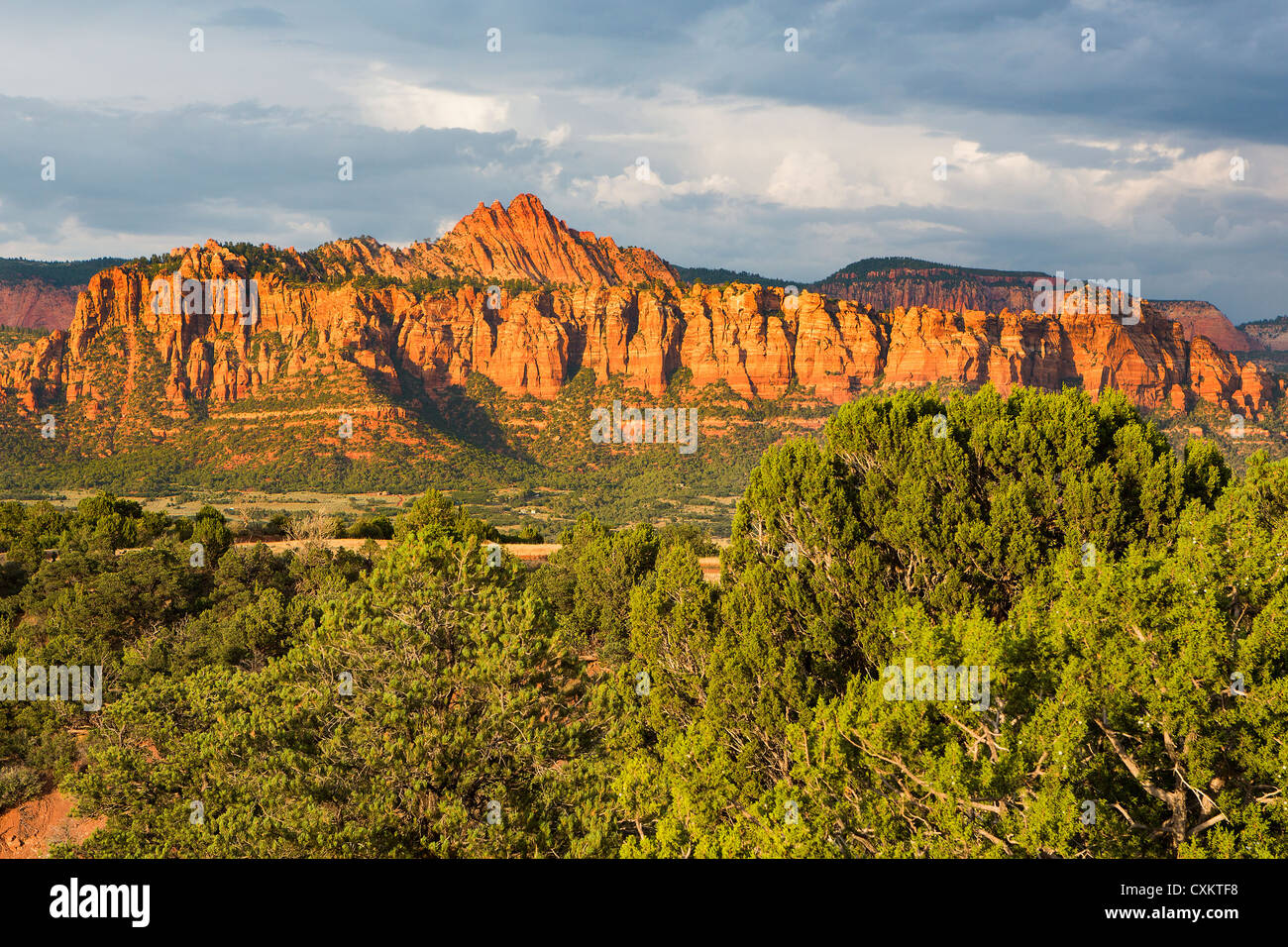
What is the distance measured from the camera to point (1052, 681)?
1156 cm

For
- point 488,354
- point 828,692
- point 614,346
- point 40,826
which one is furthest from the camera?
point 488,354

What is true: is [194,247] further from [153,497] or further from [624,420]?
[624,420]

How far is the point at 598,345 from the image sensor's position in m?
174

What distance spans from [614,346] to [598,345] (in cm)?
379

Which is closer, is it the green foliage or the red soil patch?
the green foliage

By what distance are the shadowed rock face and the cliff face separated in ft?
1.04

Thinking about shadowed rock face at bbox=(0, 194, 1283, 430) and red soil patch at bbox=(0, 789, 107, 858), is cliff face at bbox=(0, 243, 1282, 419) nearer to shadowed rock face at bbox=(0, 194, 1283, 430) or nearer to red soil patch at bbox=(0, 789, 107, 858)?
shadowed rock face at bbox=(0, 194, 1283, 430)

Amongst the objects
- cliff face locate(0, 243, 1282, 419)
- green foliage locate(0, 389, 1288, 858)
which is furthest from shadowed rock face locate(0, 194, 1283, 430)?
green foliage locate(0, 389, 1288, 858)

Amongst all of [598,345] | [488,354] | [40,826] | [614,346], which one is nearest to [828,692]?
[40,826]

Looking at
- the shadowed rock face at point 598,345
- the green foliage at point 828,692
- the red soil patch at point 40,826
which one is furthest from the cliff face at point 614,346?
the green foliage at point 828,692

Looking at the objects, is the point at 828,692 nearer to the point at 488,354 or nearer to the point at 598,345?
the point at 598,345

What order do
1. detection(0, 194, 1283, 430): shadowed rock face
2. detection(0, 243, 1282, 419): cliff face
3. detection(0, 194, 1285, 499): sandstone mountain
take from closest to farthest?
detection(0, 194, 1285, 499): sandstone mountain → detection(0, 194, 1283, 430): shadowed rock face → detection(0, 243, 1282, 419): cliff face

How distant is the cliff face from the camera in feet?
500

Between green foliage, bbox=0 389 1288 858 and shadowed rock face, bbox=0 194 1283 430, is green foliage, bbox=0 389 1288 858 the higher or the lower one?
the lower one
